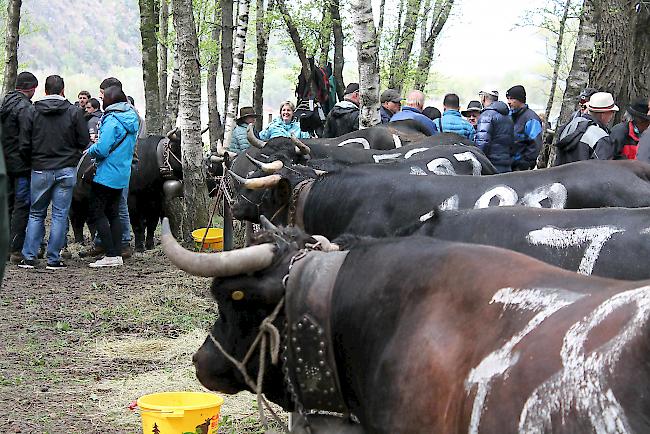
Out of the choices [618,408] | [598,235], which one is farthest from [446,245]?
[598,235]

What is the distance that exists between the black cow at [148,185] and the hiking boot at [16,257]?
4.72 feet

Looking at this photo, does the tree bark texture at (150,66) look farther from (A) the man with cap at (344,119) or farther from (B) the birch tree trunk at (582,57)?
(B) the birch tree trunk at (582,57)

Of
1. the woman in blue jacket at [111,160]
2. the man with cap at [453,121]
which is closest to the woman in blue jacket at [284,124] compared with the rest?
the man with cap at [453,121]

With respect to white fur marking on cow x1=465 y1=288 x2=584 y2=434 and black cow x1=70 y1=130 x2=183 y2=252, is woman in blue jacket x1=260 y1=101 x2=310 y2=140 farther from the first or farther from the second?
white fur marking on cow x1=465 y1=288 x2=584 y2=434

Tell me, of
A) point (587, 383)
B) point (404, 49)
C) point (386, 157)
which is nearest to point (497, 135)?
point (386, 157)

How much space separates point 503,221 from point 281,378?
2.06 meters

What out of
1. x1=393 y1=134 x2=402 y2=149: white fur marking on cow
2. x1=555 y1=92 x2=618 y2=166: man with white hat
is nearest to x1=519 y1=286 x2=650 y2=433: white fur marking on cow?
x1=555 y1=92 x2=618 y2=166: man with white hat

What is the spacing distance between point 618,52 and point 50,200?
7.53 meters

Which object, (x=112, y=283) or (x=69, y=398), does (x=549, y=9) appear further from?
(x=69, y=398)

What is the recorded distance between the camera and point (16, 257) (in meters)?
11.9

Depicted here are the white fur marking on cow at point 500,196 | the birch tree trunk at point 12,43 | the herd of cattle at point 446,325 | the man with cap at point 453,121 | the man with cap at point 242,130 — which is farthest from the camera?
the birch tree trunk at point 12,43

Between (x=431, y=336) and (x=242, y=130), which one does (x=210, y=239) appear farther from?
(x=431, y=336)

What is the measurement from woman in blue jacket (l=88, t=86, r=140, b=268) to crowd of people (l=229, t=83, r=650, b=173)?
2.57 metres

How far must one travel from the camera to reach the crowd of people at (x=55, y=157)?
11.4 m
